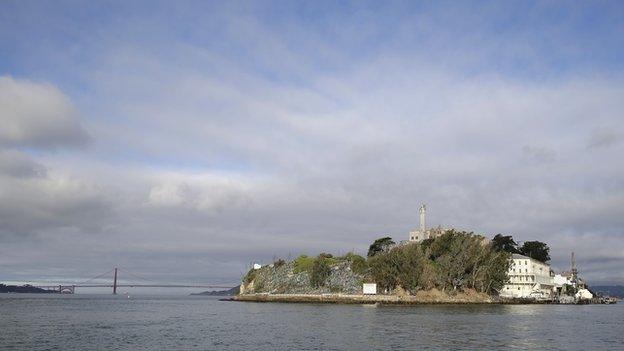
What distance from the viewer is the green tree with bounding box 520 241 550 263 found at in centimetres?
19550

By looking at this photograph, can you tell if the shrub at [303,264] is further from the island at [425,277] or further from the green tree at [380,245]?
the green tree at [380,245]

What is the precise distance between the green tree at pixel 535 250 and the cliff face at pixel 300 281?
6418cm

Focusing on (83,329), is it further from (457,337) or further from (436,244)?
(436,244)

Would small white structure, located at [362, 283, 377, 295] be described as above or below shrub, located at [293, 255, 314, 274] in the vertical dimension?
below

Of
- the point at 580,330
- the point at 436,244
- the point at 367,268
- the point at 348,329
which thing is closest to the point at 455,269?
the point at 436,244

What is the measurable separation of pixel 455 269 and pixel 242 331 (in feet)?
304

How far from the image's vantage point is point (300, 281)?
587ft

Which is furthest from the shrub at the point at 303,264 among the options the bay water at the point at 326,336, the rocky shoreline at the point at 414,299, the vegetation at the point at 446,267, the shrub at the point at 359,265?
the bay water at the point at 326,336

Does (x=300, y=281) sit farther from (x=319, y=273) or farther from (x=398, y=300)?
(x=398, y=300)

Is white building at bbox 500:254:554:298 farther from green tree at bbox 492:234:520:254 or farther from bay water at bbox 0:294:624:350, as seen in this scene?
bay water at bbox 0:294:624:350

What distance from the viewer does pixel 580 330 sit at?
72.1 metres

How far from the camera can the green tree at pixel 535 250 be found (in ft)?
641

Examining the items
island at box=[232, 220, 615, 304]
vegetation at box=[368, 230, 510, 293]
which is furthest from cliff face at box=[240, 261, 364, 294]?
vegetation at box=[368, 230, 510, 293]

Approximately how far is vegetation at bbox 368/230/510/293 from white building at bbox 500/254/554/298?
21.9m
